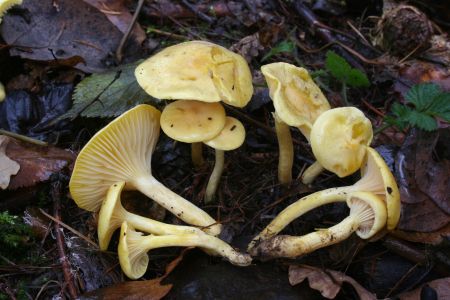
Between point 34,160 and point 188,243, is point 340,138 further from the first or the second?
point 34,160

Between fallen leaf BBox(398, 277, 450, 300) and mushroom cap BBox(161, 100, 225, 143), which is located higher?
mushroom cap BBox(161, 100, 225, 143)

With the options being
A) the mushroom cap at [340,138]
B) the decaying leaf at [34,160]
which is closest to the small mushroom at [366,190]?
the mushroom cap at [340,138]

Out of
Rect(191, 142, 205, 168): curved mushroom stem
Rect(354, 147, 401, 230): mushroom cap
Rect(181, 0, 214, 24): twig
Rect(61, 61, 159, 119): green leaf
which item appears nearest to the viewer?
Rect(354, 147, 401, 230): mushroom cap

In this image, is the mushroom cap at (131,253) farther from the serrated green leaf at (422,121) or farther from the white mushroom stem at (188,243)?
the serrated green leaf at (422,121)

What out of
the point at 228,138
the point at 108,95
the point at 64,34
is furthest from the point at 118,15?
the point at 228,138

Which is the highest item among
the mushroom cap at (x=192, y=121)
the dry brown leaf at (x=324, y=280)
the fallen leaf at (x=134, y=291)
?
the mushroom cap at (x=192, y=121)

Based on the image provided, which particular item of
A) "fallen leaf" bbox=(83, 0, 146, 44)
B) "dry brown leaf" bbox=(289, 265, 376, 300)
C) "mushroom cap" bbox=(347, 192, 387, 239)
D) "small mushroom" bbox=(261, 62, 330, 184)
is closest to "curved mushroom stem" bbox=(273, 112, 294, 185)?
"small mushroom" bbox=(261, 62, 330, 184)

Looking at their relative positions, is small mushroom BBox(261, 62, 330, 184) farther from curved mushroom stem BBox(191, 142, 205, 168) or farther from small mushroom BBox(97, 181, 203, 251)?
small mushroom BBox(97, 181, 203, 251)
